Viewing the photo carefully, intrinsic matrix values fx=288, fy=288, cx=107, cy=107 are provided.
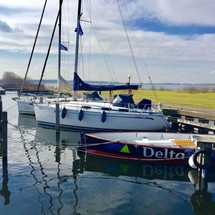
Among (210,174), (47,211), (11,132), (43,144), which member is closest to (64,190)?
(47,211)

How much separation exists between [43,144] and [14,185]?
7411 mm

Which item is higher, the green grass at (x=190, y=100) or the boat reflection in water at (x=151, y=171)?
the green grass at (x=190, y=100)

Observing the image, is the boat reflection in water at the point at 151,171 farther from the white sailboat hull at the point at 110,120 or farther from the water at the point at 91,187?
the white sailboat hull at the point at 110,120

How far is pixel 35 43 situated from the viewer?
30.2 m

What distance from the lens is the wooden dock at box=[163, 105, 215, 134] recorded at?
66.8ft

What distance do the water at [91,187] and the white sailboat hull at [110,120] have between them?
560cm

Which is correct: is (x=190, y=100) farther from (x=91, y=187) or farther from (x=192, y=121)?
(x=91, y=187)

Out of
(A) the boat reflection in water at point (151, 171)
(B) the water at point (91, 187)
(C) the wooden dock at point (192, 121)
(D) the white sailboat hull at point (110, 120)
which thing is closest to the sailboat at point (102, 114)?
(D) the white sailboat hull at point (110, 120)

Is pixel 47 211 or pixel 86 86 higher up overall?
pixel 86 86

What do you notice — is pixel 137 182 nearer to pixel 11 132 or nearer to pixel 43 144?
pixel 43 144

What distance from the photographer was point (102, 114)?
21.0 m

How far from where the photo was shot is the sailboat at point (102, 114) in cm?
2080

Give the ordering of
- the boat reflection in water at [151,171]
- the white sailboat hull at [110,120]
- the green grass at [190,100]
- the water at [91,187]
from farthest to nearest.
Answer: the green grass at [190,100], the white sailboat hull at [110,120], the boat reflection in water at [151,171], the water at [91,187]

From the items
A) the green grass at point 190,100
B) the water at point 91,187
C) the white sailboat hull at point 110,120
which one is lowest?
the water at point 91,187
